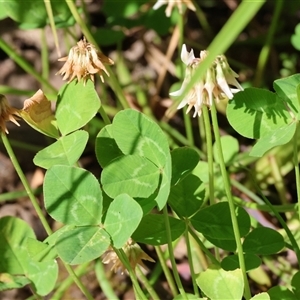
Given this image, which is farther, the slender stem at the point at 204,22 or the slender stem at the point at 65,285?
the slender stem at the point at 204,22

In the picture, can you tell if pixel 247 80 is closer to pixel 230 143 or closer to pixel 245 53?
pixel 245 53

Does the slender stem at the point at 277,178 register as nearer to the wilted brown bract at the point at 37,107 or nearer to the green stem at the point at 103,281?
the green stem at the point at 103,281

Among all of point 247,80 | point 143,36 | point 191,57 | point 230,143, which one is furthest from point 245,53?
point 191,57

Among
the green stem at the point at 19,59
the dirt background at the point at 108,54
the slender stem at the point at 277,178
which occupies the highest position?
the green stem at the point at 19,59

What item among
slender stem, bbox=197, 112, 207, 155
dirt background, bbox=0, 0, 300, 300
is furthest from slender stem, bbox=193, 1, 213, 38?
slender stem, bbox=197, 112, 207, 155

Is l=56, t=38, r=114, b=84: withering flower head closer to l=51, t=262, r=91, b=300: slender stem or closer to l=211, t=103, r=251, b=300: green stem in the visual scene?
l=211, t=103, r=251, b=300: green stem

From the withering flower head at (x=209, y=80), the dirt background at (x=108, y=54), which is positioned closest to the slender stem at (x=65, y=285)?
the dirt background at (x=108, y=54)

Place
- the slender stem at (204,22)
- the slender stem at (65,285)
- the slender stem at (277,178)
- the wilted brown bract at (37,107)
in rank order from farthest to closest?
the slender stem at (204,22) < the slender stem at (277,178) < the slender stem at (65,285) < the wilted brown bract at (37,107)

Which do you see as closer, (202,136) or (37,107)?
(37,107)

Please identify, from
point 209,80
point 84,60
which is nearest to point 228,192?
point 209,80

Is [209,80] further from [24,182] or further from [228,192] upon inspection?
[24,182]
